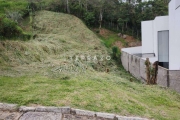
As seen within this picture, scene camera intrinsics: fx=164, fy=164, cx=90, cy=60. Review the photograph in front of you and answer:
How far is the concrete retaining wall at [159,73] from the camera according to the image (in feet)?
19.1

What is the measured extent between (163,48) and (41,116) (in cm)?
949

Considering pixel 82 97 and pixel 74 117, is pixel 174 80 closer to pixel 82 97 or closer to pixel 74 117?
pixel 82 97

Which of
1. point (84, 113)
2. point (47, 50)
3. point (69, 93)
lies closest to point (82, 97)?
point (69, 93)

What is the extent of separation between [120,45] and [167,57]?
7618mm

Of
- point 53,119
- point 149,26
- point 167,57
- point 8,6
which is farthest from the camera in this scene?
point 8,6

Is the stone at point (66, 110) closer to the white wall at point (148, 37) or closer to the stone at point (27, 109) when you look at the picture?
the stone at point (27, 109)

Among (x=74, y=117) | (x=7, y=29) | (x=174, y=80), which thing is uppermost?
(x=7, y=29)

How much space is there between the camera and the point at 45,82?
3996 millimetres

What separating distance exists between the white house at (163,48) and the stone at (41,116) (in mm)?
4779

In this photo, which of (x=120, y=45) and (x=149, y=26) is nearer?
(x=149, y=26)

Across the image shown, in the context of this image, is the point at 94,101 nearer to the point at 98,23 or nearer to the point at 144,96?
the point at 144,96

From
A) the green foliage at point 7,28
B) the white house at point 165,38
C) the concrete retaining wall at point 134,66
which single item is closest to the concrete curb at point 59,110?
the green foliage at point 7,28

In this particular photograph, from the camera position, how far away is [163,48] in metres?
10.2

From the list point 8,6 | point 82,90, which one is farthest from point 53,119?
point 8,6
